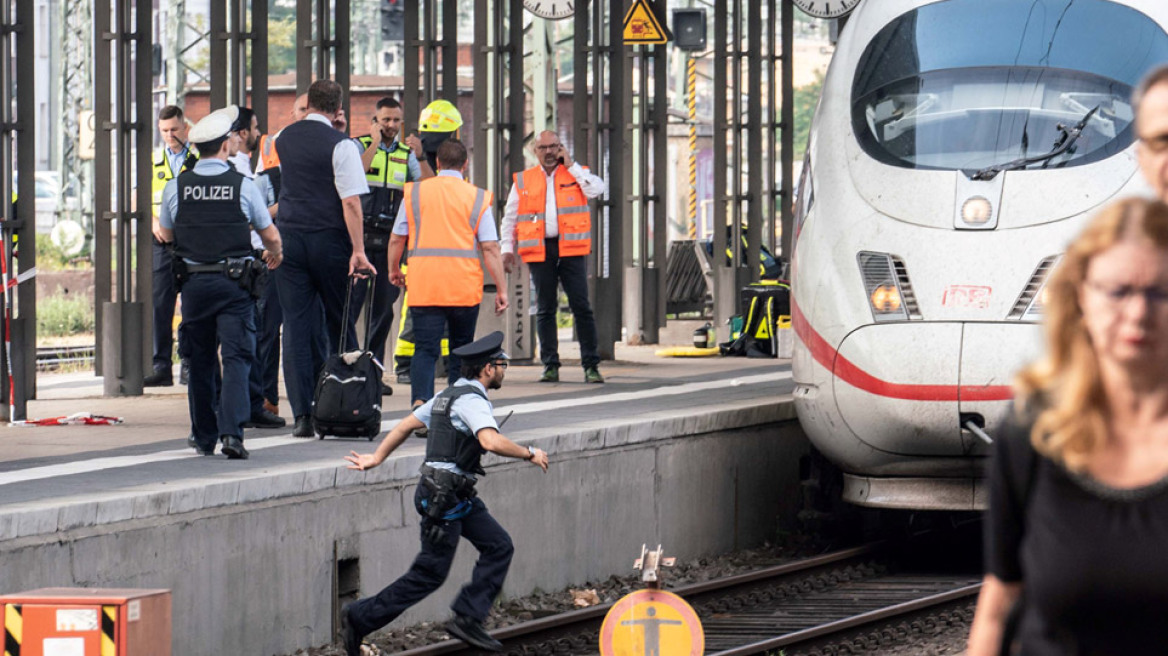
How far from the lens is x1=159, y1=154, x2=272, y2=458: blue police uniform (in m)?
10.1

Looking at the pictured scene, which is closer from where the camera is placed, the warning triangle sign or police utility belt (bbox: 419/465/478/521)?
police utility belt (bbox: 419/465/478/521)

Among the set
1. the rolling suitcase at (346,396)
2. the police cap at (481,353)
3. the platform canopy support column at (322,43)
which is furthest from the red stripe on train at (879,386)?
the platform canopy support column at (322,43)

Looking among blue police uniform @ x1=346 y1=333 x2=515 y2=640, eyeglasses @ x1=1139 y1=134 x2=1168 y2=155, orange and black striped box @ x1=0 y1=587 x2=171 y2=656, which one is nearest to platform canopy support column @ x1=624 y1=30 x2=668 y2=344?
blue police uniform @ x1=346 y1=333 x2=515 y2=640

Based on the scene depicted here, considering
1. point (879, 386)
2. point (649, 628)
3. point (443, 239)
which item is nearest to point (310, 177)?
point (443, 239)

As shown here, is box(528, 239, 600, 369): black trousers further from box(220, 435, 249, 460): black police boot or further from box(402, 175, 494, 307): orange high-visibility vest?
box(220, 435, 249, 460): black police boot

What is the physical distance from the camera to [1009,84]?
35.8 ft

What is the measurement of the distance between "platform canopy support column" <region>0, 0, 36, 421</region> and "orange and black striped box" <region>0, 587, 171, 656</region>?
6.88m

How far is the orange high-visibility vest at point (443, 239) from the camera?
11.5 metres

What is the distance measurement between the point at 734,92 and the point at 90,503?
58.9 feet

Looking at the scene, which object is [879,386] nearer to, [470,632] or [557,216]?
[470,632]

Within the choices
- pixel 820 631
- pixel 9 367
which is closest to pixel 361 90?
pixel 9 367

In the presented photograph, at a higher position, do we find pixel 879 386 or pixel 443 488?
pixel 879 386

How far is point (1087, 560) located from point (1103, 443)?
0.57 ft

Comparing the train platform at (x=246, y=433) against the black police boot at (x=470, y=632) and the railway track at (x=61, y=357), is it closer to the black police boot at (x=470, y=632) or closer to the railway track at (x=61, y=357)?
the black police boot at (x=470, y=632)
